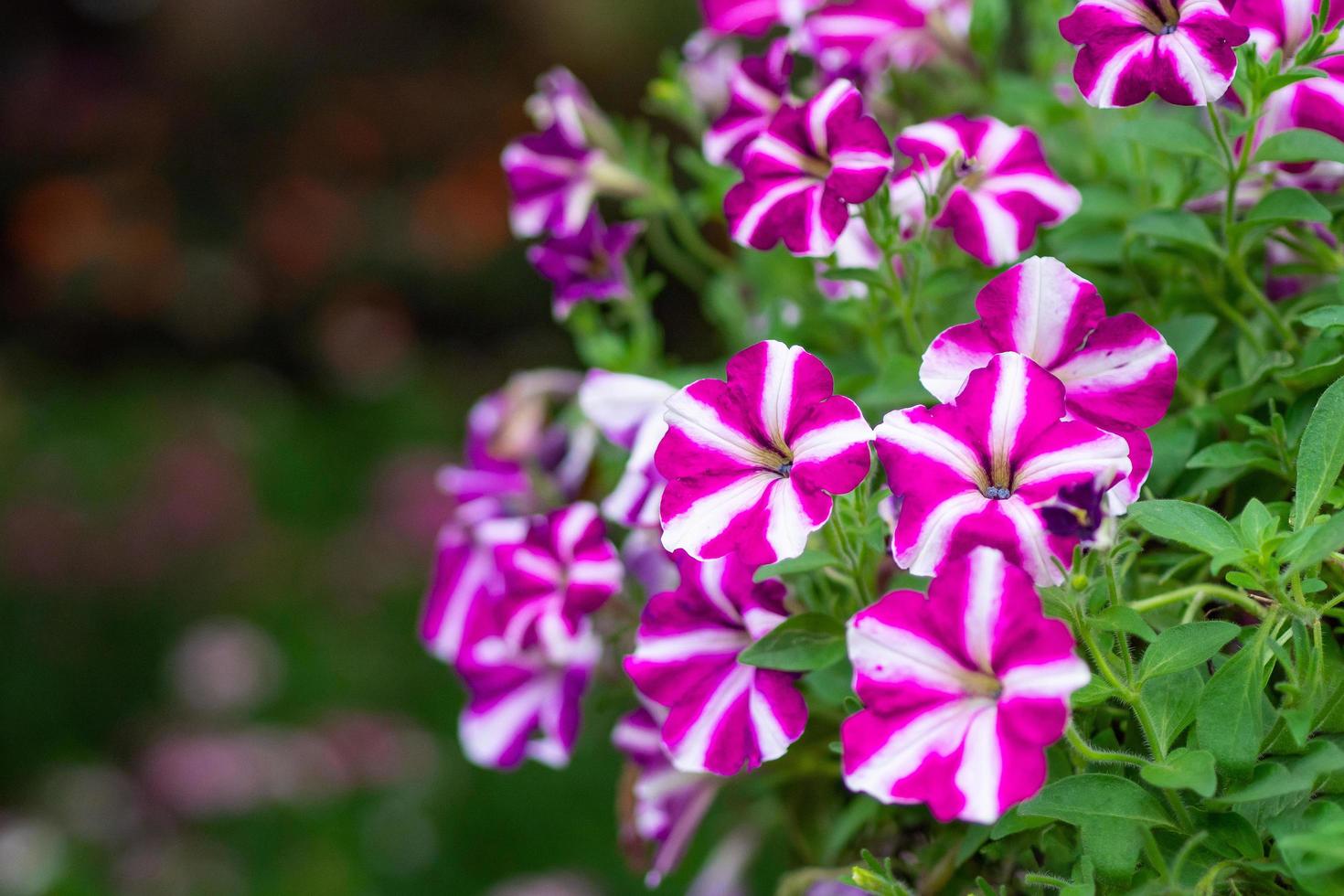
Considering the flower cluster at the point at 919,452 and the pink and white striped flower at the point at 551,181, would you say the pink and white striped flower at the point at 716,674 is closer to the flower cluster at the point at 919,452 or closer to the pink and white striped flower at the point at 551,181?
the flower cluster at the point at 919,452

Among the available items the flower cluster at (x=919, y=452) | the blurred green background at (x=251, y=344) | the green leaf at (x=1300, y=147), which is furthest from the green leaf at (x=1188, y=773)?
the blurred green background at (x=251, y=344)

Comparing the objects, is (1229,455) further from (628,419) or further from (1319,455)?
(628,419)

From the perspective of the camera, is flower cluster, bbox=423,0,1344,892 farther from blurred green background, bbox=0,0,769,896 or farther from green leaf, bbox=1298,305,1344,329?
blurred green background, bbox=0,0,769,896

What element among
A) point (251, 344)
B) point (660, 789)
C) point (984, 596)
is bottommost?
point (251, 344)

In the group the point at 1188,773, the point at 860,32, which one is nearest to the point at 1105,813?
the point at 1188,773

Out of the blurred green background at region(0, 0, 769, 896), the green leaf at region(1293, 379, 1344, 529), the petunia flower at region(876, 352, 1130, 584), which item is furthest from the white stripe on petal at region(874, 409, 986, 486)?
the blurred green background at region(0, 0, 769, 896)

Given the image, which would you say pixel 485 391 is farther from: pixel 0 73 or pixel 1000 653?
pixel 1000 653
